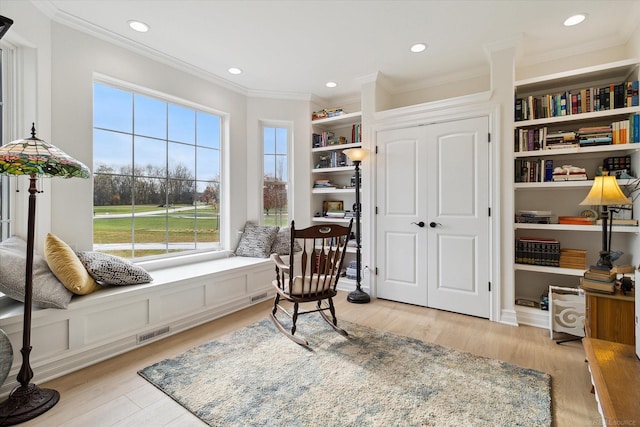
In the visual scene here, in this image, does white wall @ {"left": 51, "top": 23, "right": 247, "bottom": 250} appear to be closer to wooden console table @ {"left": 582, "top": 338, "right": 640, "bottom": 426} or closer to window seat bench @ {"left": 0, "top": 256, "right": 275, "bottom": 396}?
window seat bench @ {"left": 0, "top": 256, "right": 275, "bottom": 396}

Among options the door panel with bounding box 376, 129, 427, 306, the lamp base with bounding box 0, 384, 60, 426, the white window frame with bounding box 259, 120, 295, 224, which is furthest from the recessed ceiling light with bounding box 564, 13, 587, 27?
the lamp base with bounding box 0, 384, 60, 426

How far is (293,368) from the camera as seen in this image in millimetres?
2090

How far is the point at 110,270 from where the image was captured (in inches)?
92.4

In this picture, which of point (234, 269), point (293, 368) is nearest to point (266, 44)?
point (234, 269)

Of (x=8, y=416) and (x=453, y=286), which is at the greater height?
(x=453, y=286)

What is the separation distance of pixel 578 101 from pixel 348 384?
123 inches

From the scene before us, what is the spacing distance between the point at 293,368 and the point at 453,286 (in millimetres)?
1993

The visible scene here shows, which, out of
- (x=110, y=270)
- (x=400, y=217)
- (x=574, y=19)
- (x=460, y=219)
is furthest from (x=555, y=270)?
(x=110, y=270)

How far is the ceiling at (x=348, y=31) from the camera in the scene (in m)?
2.33

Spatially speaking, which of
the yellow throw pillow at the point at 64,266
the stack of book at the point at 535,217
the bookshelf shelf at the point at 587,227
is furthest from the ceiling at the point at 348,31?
the yellow throw pillow at the point at 64,266

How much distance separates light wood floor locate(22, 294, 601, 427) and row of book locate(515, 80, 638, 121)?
2030 millimetres

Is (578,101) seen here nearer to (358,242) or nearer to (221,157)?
(358,242)

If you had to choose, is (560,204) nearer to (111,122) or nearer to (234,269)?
(234,269)

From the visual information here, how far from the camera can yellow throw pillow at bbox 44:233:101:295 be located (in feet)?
6.77
